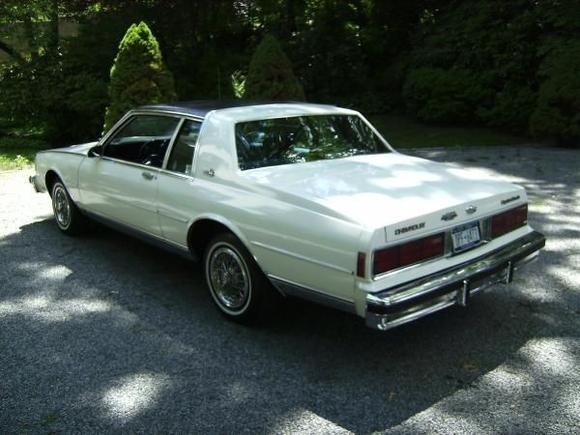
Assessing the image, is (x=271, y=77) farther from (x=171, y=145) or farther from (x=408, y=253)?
(x=408, y=253)

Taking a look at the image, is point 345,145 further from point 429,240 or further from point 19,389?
point 19,389

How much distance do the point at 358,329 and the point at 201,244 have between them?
4.25ft

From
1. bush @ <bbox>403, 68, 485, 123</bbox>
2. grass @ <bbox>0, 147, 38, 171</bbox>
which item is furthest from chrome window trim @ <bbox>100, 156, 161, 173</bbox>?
bush @ <bbox>403, 68, 485, 123</bbox>

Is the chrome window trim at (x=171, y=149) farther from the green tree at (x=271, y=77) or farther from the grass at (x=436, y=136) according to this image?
the grass at (x=436, y=136)

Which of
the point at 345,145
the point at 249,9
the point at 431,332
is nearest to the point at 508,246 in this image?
the point at 431,332

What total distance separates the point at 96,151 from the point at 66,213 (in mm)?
1006

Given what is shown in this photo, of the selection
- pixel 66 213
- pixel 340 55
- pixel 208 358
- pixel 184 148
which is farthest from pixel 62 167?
pixel 340 55

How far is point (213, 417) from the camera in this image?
10.6 ft

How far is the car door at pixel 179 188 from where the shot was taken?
4.53 metres

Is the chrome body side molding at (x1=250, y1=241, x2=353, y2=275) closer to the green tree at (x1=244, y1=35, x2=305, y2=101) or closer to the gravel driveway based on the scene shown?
the gravel driveway

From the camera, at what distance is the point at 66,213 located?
251 inches

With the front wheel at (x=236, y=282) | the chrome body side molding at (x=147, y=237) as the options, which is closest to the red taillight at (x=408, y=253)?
the front wheel at (x=236, y=282)

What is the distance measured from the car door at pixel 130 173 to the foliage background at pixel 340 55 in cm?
806

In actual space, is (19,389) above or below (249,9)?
below
